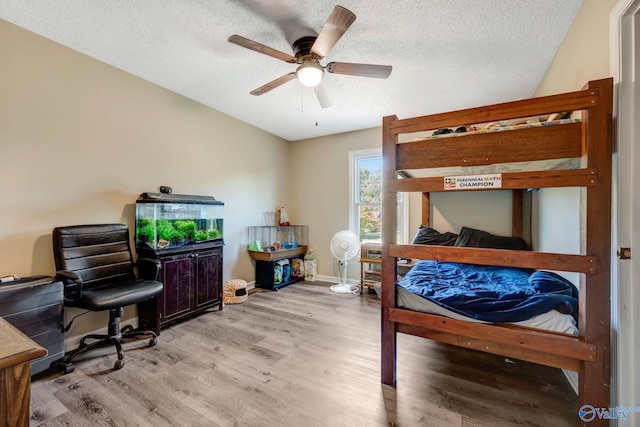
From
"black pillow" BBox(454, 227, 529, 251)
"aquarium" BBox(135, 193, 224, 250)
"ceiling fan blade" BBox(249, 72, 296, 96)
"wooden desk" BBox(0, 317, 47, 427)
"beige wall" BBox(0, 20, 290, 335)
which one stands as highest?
"ceiling fan blade" BBox(249, 72, 296, 96)

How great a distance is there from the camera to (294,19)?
1.95 meters

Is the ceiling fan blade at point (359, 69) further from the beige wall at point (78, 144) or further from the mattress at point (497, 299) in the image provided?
the beige wall at point (78, 144)

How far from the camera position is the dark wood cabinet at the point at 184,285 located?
2623mm

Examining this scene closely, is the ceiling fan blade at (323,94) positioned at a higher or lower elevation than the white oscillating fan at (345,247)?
higher

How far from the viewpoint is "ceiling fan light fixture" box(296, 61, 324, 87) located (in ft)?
6.86

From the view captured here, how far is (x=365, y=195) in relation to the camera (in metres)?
4.50

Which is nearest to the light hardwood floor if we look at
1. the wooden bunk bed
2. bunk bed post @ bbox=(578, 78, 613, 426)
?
the wooden bunk bed

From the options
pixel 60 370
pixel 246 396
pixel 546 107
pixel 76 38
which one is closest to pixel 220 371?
pixel 246 396

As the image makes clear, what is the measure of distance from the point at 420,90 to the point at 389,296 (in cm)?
245

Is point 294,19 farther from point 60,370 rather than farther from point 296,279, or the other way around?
point 296,279

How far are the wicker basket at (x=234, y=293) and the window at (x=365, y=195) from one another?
2.05m

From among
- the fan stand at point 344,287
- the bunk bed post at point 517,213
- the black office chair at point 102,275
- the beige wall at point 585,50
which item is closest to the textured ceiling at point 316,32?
the beige wall at point 585,50

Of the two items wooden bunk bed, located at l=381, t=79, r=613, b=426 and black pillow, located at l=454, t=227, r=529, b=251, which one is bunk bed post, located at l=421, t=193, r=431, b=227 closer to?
black pillow, located at l=454, t=227, r=529, b=251

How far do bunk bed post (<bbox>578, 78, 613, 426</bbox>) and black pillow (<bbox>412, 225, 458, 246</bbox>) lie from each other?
7.01ft
